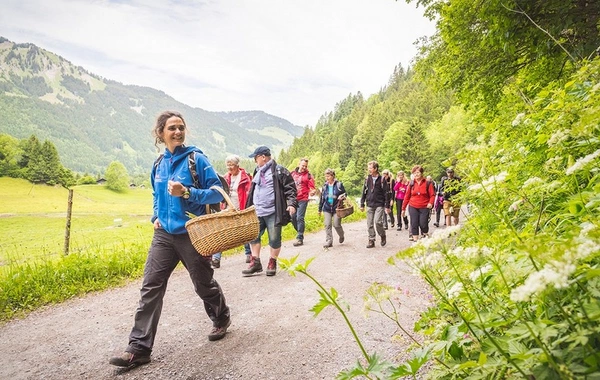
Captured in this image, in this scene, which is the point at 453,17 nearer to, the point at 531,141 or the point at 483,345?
the point at 531,141

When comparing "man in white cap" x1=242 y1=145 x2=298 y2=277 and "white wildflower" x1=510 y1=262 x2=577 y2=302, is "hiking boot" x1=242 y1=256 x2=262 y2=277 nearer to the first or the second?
"man in white cap" x1=242 y1=145 x2=298 y2=277

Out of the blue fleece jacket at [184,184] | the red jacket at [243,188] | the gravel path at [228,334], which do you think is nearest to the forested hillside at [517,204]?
the gravel path at [228,334]

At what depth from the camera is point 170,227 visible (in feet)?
11.3

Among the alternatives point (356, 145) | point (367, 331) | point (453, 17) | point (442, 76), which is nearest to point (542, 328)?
point (367, 331)

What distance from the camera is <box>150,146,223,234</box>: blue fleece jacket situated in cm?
346

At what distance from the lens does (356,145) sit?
257 ft

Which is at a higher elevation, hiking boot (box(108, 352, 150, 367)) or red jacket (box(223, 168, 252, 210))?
red jacket (box(223, 168, 252, 210))

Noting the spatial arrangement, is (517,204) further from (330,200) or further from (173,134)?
(330,200)

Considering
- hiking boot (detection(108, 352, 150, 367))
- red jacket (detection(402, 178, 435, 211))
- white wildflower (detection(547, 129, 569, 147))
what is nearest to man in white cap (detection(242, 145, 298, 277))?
hiking boot (detection(108, 352, 150, 367))

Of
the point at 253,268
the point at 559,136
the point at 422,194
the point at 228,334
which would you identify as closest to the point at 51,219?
the point at 253,268

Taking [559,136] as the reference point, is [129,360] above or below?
below

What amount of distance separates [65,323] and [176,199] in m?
2.97

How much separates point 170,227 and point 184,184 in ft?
1.56

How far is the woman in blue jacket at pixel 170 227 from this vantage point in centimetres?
334
